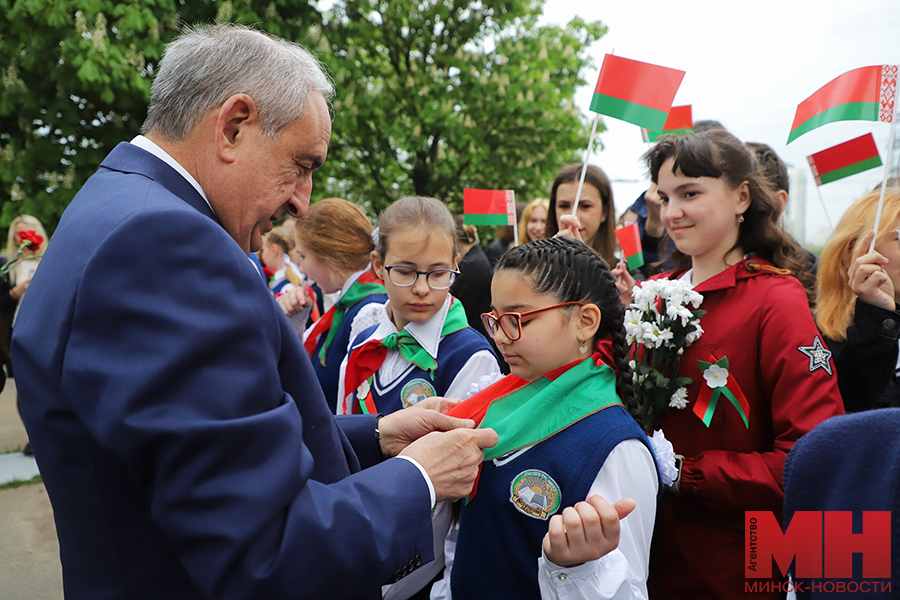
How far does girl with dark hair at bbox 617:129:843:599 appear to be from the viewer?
80.7 inches

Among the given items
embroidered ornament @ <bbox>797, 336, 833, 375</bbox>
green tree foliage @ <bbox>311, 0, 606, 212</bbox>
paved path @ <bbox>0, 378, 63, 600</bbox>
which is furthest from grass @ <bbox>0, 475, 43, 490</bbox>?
green tree foliage @ <bbox>311, 0, 606, 212</bbox>

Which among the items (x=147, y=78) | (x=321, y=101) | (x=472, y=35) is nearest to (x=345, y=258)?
(x=321, y=101)

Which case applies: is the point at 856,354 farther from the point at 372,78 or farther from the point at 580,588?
the point at 372,78


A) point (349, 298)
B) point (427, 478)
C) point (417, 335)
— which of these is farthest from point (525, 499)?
point (349, 298)

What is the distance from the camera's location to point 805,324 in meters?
2.14

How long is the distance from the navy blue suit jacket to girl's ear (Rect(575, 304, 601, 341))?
0.81 m

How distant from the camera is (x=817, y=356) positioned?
6.80ft

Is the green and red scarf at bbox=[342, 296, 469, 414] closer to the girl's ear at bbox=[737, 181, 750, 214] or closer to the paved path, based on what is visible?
the girl's ear at bbox=[737, 181, 750, 214]

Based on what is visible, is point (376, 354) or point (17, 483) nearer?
point (376, 354)

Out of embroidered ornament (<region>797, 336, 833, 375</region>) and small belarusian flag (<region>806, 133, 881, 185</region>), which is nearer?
embroidered ornament (<region>797, 336, 833, 375</region>)

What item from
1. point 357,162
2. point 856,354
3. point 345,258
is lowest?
point 357,162

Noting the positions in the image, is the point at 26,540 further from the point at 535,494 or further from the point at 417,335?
the point at 535,494

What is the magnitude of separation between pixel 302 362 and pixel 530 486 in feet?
2.45

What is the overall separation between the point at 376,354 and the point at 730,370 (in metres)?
1.48
